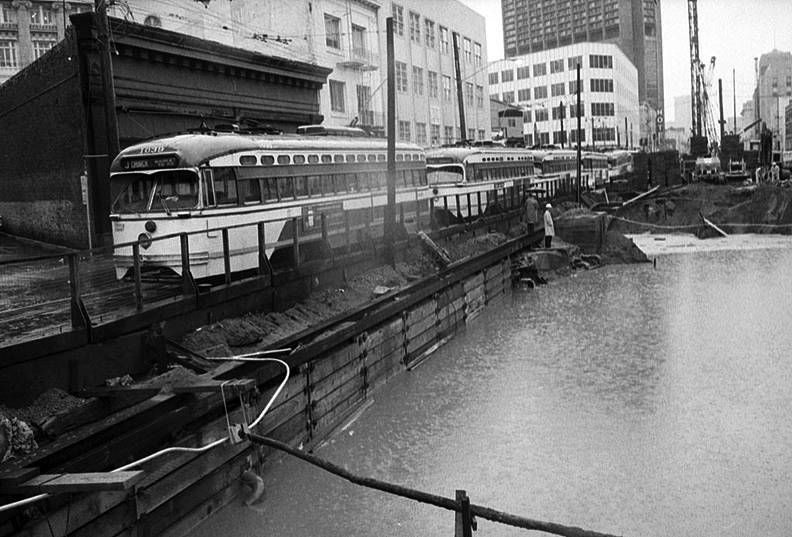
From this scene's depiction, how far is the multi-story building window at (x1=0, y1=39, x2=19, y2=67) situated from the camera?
166ft

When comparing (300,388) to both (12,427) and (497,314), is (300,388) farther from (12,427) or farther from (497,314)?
(497,314)

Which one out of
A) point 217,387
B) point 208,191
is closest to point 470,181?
point 208,191

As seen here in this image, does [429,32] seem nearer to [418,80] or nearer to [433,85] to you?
[433,85]

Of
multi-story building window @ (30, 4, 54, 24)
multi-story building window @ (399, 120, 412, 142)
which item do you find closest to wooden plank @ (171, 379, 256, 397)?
multi-story building window @ (399, 120, 412, 142)

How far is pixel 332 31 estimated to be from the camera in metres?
40.4

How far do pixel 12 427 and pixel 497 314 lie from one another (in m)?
16.8

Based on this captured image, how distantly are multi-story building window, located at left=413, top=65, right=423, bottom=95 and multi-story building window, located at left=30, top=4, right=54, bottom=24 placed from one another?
25.8m

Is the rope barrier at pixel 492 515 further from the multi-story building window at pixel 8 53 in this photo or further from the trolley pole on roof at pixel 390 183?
the multi-story building window at pixel 8 53

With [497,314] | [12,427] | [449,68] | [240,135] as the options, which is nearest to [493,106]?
[449,68]

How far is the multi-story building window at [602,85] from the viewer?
120812 mm

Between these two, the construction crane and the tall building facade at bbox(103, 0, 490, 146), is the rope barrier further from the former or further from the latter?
the construction crane

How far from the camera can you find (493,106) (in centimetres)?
9438

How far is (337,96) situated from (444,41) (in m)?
18.2

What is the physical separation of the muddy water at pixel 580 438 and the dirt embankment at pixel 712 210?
1031 inches
